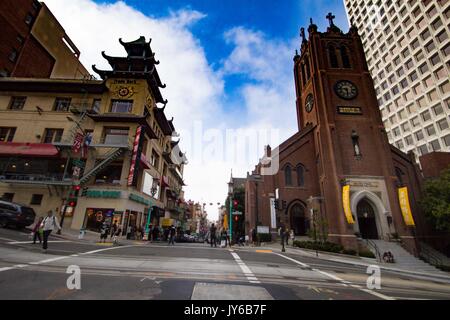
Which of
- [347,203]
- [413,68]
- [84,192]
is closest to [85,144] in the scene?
[84,192]

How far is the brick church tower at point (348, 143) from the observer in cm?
2077

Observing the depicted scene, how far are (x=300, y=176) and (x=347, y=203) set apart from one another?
7.80m

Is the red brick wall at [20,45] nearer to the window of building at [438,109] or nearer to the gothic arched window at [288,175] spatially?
the gothic arched window at [288,175]

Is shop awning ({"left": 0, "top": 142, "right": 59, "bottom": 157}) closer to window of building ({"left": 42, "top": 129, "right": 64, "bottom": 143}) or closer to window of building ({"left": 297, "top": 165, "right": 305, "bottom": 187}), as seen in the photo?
window of building ({"left": 42, "top": 129, "right": 64, "bottom": 143})

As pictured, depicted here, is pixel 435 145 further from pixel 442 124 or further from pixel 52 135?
pixel 52 135

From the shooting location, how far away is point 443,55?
36.7 meters

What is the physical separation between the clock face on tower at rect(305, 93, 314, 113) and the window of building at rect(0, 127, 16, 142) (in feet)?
122

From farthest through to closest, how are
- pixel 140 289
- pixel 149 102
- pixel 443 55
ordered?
pixel 443 55 < pixel 149 102 < pixel 140 289

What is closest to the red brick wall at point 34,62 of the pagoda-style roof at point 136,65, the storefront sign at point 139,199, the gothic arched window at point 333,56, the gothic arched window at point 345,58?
the pagoda-style roof at point 136,65

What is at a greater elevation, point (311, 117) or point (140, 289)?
point (311, 117)

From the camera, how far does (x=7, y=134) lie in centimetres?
2298

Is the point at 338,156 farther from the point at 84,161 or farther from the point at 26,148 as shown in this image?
the point at 26,148
